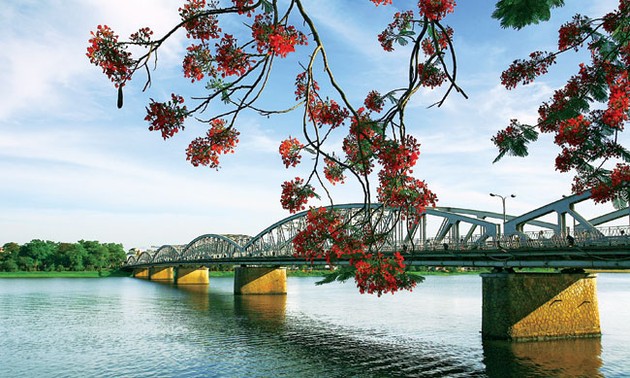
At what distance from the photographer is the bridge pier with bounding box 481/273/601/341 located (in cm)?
3856

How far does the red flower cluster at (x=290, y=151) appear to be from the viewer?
8.19 meters

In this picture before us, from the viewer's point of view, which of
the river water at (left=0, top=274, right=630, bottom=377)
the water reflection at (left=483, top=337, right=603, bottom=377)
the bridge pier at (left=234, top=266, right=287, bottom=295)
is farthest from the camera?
the bridge pier at (left=234, top=266, right=287, bottom=295)

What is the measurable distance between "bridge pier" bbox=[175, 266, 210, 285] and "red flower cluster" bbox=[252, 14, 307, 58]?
133227 mm

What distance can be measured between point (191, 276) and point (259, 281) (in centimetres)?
5067

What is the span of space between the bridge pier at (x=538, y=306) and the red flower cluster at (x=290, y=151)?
34.2 metres

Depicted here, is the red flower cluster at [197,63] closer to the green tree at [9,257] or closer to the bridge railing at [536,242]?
the bridge railing at [536,242]

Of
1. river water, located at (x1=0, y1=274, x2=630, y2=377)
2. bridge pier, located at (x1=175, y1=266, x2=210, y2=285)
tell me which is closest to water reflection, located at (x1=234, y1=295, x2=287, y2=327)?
river water, located at (x1=0, y1=274, x2=630, y2=377)

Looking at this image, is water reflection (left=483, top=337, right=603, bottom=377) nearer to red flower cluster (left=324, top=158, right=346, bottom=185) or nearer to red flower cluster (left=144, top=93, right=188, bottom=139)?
red flower cluster (left=324, top=158, right=346, bottom=185)

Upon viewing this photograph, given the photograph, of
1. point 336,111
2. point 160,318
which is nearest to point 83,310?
point 160,318

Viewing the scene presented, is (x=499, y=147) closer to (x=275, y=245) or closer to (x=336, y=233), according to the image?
(x=336, y=233)

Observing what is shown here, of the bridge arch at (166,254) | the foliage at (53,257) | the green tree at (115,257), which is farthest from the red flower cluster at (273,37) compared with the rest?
the green tree at (115,257)

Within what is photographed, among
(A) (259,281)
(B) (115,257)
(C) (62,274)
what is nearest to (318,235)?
(A) (259,281)

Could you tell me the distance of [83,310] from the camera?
63219 mm

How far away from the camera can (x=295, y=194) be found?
308 inches
